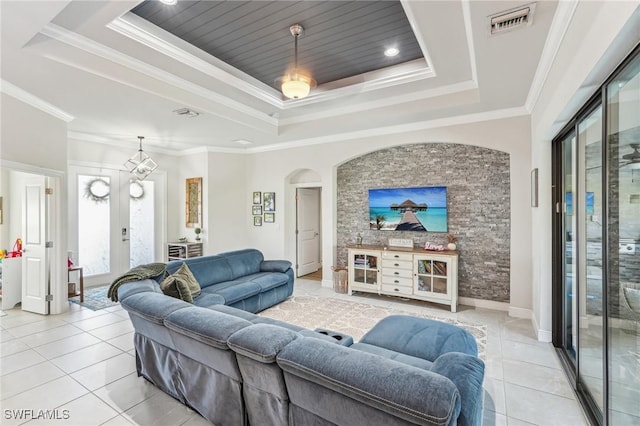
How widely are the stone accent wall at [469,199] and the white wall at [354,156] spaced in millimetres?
168

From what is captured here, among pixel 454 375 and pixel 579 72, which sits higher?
pixel 579 72

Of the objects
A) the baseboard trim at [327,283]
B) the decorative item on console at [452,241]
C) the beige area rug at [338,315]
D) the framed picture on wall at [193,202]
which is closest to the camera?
the beige area rug at [338,315]

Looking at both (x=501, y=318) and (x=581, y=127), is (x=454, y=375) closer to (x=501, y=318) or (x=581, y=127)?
(x=581, y=127)

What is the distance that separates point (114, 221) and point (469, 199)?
21.7 feet

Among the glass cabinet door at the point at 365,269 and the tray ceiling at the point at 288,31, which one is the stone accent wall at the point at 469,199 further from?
the tray ceiling at the point at 288,31

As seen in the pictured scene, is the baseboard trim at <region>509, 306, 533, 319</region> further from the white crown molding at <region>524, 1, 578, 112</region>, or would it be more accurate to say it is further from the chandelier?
the chandelier

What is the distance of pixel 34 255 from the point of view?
14.5 ft

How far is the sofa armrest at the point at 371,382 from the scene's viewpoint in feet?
3.83

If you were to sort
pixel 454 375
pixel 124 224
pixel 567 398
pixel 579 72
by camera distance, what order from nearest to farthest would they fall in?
pixel 454 375 < pixel 579 72 < pixel 567 398 < pixel 124 224

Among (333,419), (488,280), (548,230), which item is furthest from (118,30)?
(488,280)

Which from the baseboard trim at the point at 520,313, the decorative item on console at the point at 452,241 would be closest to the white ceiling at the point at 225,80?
the decorative item on console at the point at 452,241

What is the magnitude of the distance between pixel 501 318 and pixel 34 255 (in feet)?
21.8

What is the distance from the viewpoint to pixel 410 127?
493cm

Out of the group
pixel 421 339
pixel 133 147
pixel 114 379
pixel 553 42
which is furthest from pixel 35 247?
pixel 553 42
